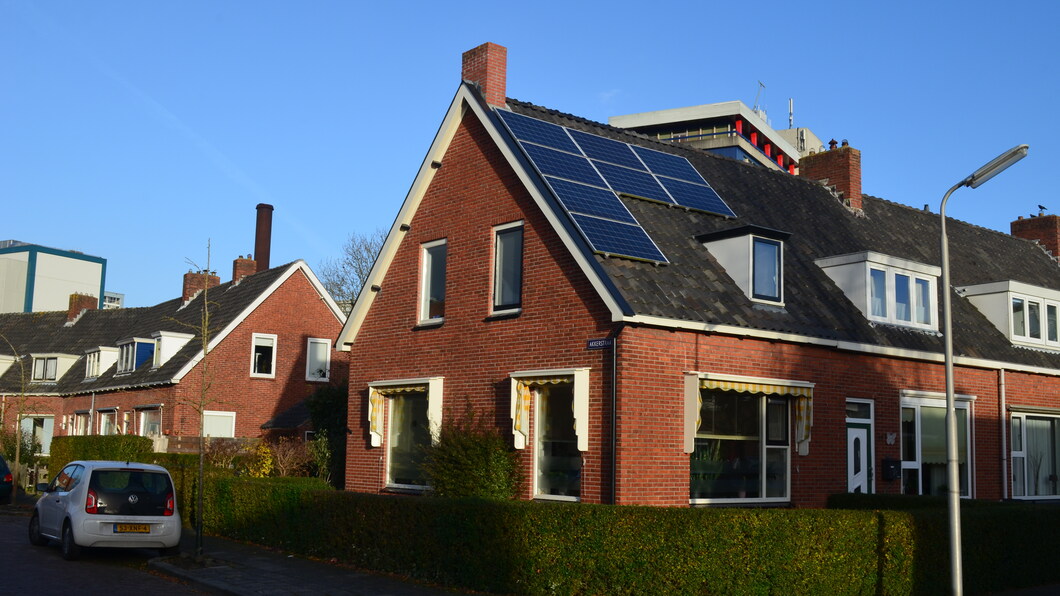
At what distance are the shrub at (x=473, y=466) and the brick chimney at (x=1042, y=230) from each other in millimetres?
21685

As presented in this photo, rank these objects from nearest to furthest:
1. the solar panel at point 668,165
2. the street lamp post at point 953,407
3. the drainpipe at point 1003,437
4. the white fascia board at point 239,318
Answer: the street lamp post at point 953,407 → the solar panel at point 668,165 → the drainpipe at point 1003,437 → the white fascia board at point 239,318

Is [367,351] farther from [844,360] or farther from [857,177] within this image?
[857,177]

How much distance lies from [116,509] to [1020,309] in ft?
65.1

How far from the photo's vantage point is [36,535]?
57.5ft

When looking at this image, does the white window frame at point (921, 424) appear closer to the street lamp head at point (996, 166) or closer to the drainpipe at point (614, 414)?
the drainpipe at point (614, 414)

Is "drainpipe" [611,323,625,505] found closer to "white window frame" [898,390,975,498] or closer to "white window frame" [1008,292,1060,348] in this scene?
"white window frame" [898,390,975,498]

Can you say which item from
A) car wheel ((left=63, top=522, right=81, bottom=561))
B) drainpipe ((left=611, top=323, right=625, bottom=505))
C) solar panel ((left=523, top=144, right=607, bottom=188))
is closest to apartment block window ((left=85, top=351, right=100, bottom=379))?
car wheel ((left=63, top=522, right=81, bottom=561))

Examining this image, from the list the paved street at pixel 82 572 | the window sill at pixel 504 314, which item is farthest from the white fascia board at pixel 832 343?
the paved street at pixel 82 572

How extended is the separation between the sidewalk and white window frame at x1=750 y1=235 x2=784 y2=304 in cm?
778

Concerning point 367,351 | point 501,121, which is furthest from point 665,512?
point 367,351

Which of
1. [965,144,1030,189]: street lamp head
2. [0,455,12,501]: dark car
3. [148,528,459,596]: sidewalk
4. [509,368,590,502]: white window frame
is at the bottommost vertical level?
[148,528,459,596]: sidewalk

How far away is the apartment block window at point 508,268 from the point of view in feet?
57.1

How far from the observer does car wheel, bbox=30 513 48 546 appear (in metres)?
17.4

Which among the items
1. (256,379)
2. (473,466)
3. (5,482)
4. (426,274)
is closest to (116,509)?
(473,466)
